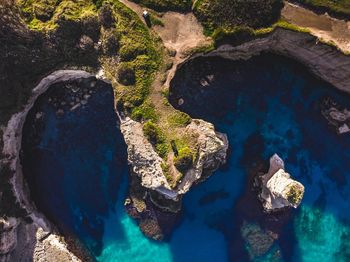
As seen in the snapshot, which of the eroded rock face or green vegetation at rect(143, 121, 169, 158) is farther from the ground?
green vegetation at rect(143, 121, 169, 158)

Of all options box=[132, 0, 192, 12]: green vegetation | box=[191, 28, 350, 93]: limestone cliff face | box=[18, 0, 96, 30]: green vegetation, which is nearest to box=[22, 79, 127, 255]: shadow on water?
box=[18, 0, 96, 30]: green vegetation

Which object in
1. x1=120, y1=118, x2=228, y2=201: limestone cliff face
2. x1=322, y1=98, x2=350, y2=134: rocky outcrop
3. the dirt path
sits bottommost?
x1=120, y1=118, x2=228, y2=201: limestone cliff face

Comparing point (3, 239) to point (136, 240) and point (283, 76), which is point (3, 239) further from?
point (283, 76)

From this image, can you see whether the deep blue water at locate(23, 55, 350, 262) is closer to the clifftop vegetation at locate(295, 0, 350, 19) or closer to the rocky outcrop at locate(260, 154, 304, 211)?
the rocky outcrop at locate(260, 154, 304, 211)

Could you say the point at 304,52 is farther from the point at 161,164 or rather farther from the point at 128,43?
the point at 161,164

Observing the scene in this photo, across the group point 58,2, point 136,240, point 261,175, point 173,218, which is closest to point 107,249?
point 136,240

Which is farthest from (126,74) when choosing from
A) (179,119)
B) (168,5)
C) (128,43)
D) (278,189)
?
(278,189)
